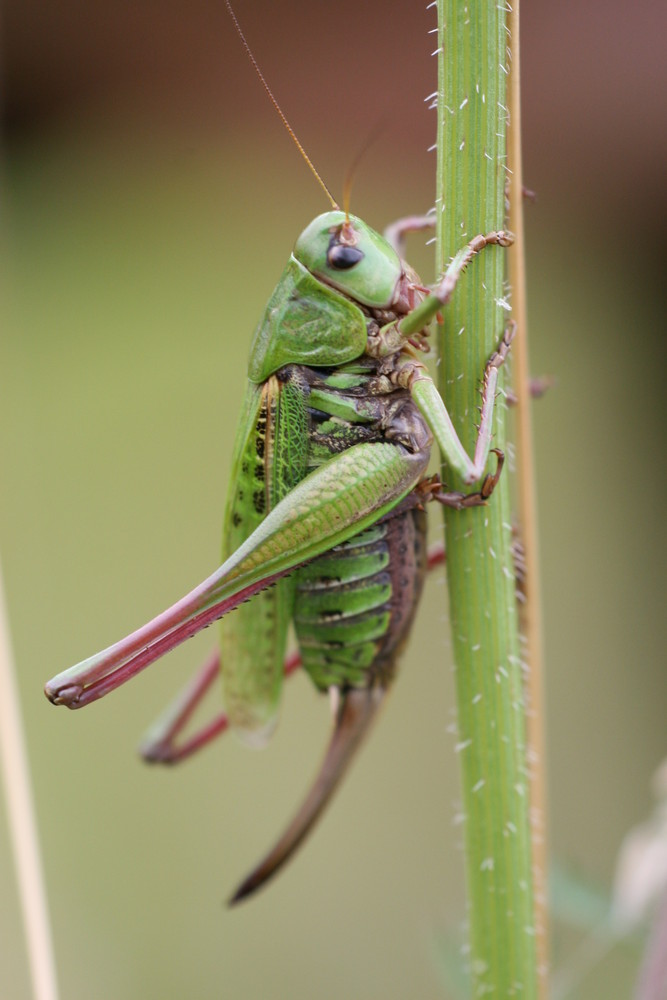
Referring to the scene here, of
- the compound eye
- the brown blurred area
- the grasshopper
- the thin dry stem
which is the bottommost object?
the thin dry stem

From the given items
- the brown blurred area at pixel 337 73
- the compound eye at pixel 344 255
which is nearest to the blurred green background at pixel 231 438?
the brown blurred area at pixel 337 73

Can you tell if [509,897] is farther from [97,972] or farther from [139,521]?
[139,521]

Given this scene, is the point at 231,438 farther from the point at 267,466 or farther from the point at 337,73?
the point at 267,466

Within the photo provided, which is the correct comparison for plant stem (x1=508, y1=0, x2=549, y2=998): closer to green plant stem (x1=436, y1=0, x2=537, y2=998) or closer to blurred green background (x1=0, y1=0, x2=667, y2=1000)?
green plant stem (x1=436, y1=0, x2=537, y2=998)

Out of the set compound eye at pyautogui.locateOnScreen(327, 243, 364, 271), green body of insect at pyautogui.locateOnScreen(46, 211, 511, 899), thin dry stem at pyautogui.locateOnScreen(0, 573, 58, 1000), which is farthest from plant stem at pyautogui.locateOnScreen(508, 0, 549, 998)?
thin dry stem at pyautogui.locateOnScreen(0, 573, 58, 1000)

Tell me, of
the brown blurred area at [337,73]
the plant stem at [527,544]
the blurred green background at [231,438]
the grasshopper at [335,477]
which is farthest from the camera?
the brown blurred area at [337,73]

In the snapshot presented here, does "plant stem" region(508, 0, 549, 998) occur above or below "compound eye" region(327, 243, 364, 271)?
below

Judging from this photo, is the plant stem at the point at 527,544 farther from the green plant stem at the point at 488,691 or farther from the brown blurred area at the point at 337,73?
the brown blurred area at the point at 337,73
